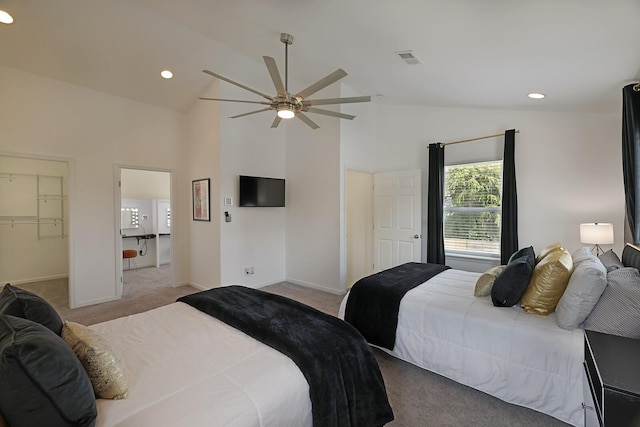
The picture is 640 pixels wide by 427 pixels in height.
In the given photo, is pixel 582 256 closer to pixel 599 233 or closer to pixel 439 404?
pixel 599 233

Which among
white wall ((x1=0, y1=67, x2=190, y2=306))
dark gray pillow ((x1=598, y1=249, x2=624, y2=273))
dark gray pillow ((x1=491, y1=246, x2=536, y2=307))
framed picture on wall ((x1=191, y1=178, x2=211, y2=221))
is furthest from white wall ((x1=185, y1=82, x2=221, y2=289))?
dark gray pillow ((x1=598, y1=249, x2=624, y2=273))

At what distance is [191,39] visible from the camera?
368cm

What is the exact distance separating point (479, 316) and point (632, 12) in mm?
2054

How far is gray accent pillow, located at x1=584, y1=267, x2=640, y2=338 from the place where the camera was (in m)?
1.68

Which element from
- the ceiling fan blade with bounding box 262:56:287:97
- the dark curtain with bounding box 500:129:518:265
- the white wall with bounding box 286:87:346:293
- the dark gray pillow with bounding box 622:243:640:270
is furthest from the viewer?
the white wall with bounding box 286:87:346:293

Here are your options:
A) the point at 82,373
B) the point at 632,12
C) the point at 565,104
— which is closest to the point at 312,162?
the point at 565,104

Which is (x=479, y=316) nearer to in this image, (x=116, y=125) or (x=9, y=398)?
(x=9, y=398)

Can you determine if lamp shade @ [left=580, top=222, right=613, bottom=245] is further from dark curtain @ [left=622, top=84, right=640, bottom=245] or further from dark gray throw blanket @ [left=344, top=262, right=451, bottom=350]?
dark gray throw blanket @ [left=344, top=262, right=451, bottom=350]

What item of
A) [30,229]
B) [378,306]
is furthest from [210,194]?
[30,229]

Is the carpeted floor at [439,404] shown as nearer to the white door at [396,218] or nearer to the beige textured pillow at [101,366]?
the beige textured pillow at [101,366]

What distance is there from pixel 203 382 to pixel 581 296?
223 centimetres

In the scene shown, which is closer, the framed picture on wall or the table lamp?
the table lamp

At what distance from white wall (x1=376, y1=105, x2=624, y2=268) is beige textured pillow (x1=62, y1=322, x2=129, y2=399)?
454 centimetres

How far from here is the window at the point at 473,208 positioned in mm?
4301
